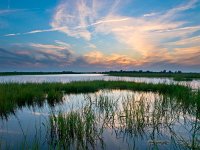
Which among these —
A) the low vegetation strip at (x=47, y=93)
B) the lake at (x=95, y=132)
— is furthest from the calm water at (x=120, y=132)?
the low vegetation strip at (x=47, y=93)

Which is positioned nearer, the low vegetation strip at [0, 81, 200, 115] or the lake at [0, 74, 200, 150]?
the lake at [0, 74, 200, 150]

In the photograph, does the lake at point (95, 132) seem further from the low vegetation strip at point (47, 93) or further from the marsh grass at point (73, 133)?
the low vegetation strip at point (47, 93)

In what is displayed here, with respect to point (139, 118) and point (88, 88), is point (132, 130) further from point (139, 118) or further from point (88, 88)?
point (88, 88)

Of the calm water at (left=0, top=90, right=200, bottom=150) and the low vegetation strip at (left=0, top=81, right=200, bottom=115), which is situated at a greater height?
the low vegetation strip at (left=0, top=81, right=200, bottom=115)

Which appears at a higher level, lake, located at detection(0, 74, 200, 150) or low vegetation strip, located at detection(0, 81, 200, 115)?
low vegetation strip, located at detection(0, 81, 200, 115)

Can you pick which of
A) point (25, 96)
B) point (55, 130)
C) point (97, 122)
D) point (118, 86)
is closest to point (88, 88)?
point (118, 86)

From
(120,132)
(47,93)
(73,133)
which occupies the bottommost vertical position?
(120,132)

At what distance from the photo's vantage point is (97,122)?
33.1 feet

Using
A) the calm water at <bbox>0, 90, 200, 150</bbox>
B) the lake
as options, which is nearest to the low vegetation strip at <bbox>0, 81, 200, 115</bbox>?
the calm water at <bbox>0, 90, 200, 150</bbox>

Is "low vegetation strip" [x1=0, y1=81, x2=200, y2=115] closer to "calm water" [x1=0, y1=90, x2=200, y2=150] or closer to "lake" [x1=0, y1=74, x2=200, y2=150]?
"calm water" [x1=0, y1=90, x2=200, y2=150]

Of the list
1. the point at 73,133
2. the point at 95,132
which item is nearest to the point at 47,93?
the point at 95,132

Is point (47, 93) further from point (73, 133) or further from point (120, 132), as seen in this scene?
point (73, 133)

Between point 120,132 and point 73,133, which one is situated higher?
point 73,133

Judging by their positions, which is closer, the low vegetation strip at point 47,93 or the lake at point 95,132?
the lake at point 95,132
